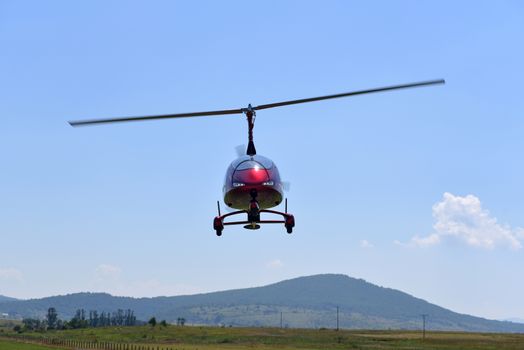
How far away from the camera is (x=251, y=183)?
88.8ft

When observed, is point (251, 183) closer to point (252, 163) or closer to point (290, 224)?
point (252, 163)

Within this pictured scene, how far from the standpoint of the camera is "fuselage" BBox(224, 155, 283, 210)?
27.2 metres

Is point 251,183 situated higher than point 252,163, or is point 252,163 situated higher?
point 252,163

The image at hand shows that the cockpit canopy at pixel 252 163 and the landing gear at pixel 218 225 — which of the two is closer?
the cockpit canopy at pixel 252 163

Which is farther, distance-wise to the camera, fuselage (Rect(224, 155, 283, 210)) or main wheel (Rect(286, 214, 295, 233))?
main wheel (Rect(286, 214, 295, 233))

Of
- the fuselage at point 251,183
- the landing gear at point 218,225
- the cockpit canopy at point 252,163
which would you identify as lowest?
the landing gear at point 218,225

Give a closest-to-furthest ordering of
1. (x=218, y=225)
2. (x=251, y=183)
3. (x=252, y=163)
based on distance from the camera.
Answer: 1. (x=251, y=183)
2. (x=252, y=163)
3. (x=218, y=225)

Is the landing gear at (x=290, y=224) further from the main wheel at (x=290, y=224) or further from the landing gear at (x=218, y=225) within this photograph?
the landing gear at (x=218, y=225)

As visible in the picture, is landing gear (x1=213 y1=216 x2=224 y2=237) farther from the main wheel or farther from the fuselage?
the main wheel

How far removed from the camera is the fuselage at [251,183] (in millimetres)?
27172

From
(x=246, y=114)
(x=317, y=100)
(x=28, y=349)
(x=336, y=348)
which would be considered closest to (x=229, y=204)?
(x=246, y=114)

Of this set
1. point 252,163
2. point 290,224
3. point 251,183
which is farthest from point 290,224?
point 252,163

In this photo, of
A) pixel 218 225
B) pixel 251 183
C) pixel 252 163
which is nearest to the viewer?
pixel 251 183

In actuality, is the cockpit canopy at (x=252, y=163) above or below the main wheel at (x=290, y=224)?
above
